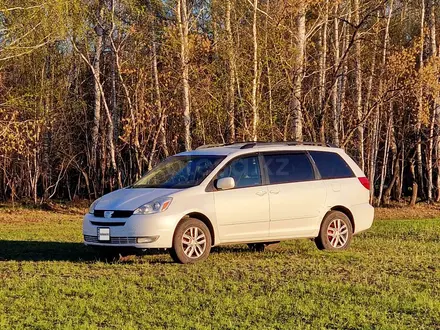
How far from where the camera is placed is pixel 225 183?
11.4m

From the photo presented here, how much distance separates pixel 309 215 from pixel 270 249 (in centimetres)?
126

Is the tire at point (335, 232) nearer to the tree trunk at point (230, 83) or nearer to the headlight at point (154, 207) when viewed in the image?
the headlight at point (154, 207)

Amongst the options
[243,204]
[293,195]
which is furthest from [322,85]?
[243,204]

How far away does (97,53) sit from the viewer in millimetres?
29641

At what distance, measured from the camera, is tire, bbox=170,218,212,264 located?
1101cm

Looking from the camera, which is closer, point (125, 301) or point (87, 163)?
point (125, 301)

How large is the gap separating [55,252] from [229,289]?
205 inches

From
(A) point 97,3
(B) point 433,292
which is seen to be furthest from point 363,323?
(A) point 97,3

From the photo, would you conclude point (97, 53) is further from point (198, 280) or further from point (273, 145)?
point (198, 280)

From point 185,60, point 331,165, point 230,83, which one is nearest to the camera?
point 331,165

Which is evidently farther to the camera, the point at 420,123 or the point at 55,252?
the point at 420,123

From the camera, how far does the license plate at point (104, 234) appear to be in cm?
1113

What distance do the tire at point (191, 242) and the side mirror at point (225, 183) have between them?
628mm

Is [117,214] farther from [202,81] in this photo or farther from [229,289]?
[202,81]
